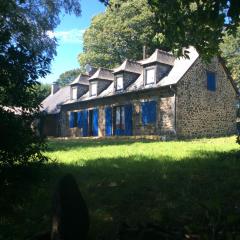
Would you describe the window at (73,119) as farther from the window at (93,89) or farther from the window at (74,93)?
the window at (93,89)

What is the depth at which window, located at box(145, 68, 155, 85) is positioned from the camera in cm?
2756

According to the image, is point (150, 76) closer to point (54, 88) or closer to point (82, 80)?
point (82, 80)

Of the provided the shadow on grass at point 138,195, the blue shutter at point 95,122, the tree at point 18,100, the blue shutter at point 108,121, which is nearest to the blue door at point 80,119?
the blue shutter at point 95,122

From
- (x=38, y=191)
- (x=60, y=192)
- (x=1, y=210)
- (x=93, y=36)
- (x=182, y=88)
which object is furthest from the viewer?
(x=93, y=36)

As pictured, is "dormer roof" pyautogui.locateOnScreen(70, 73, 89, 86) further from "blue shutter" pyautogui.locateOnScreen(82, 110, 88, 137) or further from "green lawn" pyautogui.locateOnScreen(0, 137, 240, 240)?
"green lawn" pyautogui.locateOnScreen(0, 137, 240, 240)

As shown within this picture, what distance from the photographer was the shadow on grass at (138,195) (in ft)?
21.1

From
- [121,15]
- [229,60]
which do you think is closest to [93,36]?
[121,15]

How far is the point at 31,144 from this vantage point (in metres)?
9.00

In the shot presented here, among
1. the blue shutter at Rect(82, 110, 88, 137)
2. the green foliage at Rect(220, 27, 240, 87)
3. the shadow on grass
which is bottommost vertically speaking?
the shadow on grass

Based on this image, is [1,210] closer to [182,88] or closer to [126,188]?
[126,188]

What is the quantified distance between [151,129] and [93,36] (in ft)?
79.3

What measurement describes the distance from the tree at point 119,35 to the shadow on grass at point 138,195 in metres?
31.4

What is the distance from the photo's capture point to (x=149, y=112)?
27.2 meters

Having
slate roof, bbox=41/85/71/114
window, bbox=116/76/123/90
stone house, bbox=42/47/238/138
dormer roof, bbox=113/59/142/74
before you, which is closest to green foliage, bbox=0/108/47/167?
stone house, bbox=42/47/238/138
